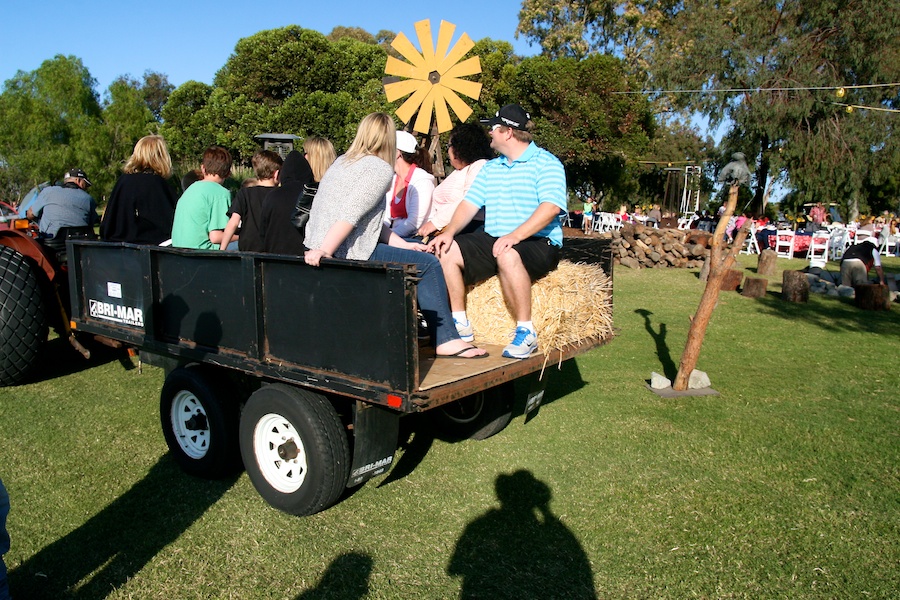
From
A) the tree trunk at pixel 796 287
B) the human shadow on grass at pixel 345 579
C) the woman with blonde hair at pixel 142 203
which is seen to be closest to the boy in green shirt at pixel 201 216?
the woman with blonde hair at pixel 142 203

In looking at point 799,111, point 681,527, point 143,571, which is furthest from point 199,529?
point 799,111

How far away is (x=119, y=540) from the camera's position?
11.5 feet

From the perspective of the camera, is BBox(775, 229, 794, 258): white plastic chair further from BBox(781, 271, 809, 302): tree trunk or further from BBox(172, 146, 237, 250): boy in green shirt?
BBox(172, 146, 237, 250): boy in green shirt

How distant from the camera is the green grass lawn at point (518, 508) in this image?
10.6ft

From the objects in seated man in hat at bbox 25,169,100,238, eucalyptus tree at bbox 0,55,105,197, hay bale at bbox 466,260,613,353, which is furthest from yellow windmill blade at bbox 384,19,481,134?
eucalyptus tree at bbox 0,55,105,197

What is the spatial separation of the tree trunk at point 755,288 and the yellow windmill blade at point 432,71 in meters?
7.61

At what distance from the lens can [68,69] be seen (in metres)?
37.1

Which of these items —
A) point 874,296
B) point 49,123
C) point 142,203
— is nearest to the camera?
point 142,203

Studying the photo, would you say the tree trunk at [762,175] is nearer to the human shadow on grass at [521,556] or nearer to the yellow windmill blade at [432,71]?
the yellow windmill blade at [432,71]

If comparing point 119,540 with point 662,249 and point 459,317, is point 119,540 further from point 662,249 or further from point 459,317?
point 662,249

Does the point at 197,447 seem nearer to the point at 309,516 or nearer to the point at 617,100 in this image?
the point at 309,516

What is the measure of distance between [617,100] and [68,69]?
96.9 ft

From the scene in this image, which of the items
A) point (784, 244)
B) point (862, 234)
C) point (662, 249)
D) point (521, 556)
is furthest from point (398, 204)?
point (862, 234)

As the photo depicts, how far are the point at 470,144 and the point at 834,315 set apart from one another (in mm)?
8034
